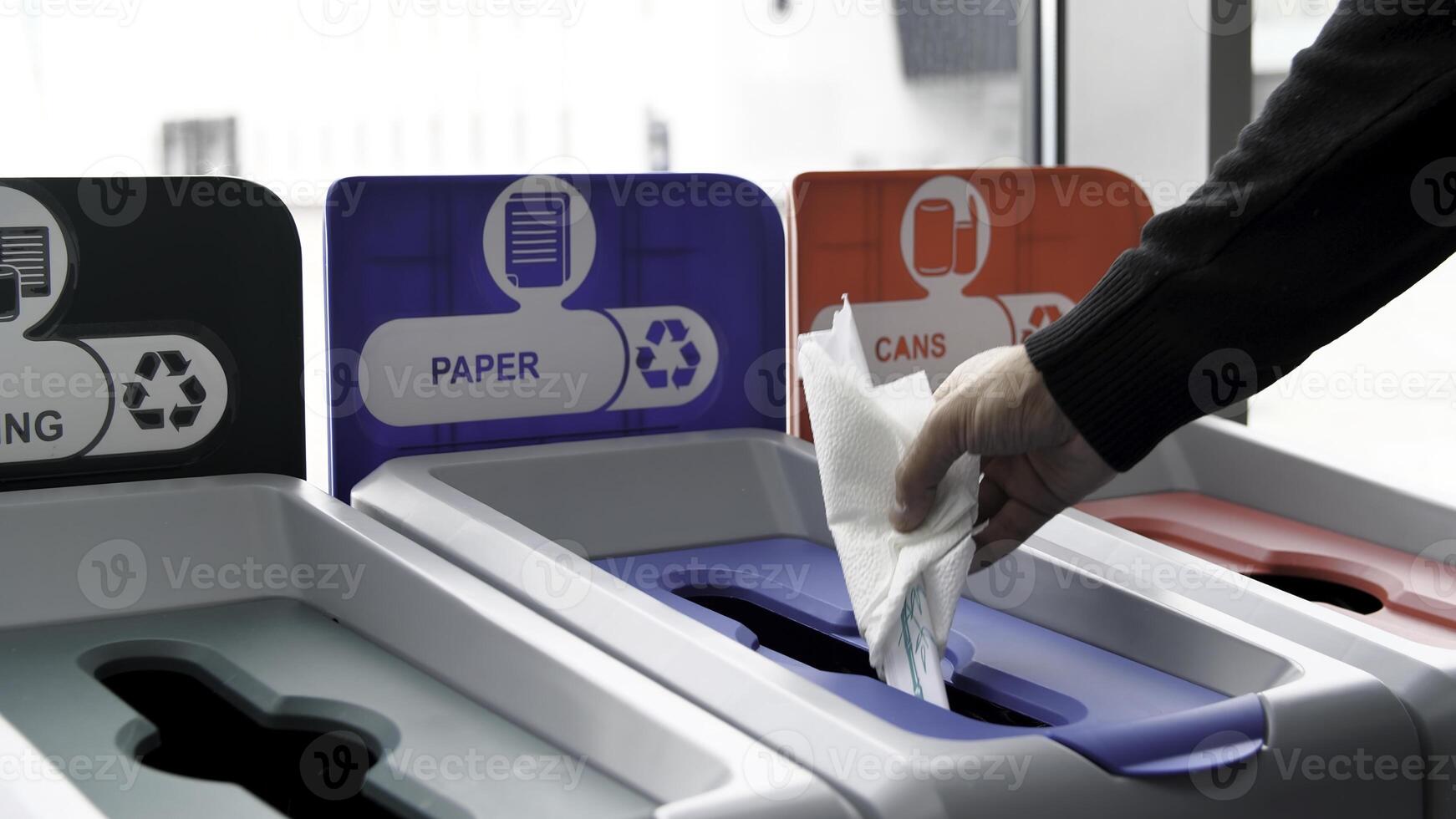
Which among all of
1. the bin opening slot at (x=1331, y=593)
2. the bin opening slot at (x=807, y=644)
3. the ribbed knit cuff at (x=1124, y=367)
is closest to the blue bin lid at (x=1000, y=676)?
the bin opening slot at (x=807, y=644)

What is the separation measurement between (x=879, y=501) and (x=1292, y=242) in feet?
0.85

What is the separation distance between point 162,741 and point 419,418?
1.07 feet

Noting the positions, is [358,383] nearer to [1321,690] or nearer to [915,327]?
[915,327]

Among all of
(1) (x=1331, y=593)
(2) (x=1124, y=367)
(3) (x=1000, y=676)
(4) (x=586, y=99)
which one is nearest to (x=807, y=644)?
(3) (x=1000, y=676)

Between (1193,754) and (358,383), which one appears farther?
(358,383)

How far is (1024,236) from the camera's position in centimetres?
129

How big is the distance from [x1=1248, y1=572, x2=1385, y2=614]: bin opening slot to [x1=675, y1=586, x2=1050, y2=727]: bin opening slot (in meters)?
0.34

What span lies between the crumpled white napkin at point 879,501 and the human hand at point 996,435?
1 centimetres

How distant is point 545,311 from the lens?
107 cm

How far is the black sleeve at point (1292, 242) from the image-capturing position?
687 millimetres

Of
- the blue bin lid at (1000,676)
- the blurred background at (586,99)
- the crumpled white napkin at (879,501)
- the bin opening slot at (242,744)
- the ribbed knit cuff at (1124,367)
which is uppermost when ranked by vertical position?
the blurred background at (586,99)

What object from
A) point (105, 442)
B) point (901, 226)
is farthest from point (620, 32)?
point (105, 442)

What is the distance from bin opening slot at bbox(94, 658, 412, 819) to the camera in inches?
26.8

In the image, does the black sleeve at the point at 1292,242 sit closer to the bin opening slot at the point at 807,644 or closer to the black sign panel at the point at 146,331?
the bin opening slot at the point at 807,644
